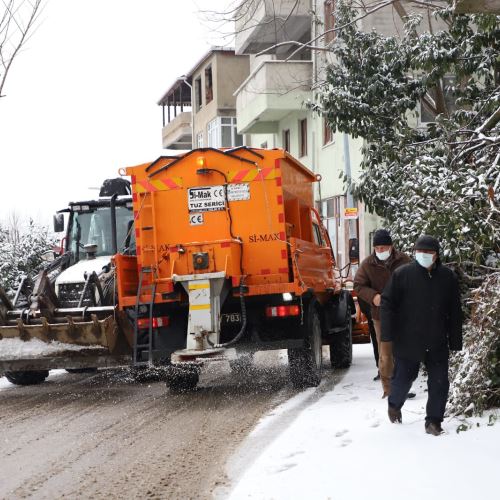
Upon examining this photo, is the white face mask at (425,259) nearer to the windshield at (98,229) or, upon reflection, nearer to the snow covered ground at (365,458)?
the snow covered ground at (365,458)

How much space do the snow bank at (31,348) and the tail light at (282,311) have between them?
2312 mm

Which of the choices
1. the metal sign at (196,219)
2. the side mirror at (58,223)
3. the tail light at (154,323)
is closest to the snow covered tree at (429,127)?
the metal sign at (196,219)

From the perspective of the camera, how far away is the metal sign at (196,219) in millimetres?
11492

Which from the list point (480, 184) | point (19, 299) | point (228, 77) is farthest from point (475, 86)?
point (228, 77)

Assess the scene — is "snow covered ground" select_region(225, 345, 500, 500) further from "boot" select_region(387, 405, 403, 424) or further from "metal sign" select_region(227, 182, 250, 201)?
"metal sign" select_region(227, 182, 250, 201)

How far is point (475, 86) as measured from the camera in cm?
1530

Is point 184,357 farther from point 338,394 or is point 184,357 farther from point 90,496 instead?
point 90,496

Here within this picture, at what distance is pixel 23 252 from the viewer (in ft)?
80.1

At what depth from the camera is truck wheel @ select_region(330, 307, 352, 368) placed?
44.7 ft

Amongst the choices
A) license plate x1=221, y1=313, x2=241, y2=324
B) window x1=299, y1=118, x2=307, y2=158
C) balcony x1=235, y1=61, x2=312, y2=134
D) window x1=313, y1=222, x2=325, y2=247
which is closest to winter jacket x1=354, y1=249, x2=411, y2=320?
license plate x1=221, y1=313, x2=241, y2=324

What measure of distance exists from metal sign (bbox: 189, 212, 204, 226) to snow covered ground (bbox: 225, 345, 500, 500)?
3.11 meters

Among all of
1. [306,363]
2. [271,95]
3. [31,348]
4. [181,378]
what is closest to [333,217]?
[271,95]

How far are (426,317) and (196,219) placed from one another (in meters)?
4.67

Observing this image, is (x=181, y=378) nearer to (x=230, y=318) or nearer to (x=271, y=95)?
(x=230, y=318)
